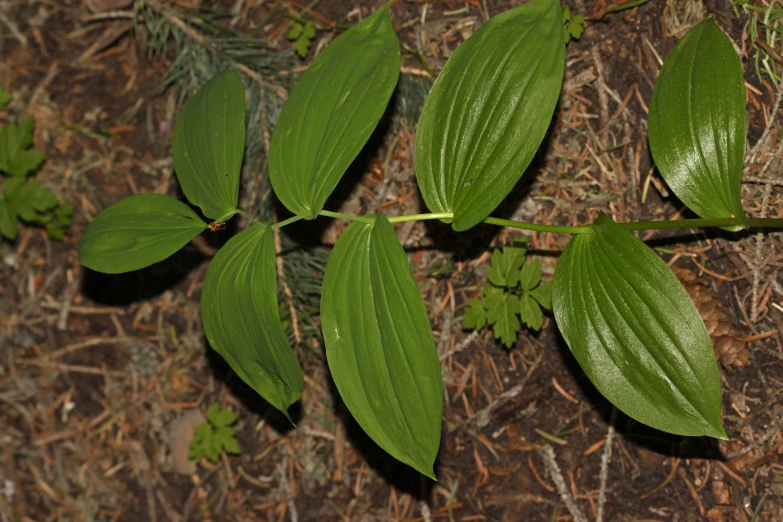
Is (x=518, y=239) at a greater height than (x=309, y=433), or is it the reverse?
(x=518, y=239)

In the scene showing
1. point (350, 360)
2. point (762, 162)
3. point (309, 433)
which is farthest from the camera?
point (309, 433)

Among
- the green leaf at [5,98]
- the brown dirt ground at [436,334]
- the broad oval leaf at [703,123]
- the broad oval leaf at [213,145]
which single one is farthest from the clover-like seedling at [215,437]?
the broad oval leaf at [703,123]

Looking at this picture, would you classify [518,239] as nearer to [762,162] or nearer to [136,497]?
[762,162]

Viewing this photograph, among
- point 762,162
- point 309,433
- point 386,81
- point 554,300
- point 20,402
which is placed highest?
point 386,81

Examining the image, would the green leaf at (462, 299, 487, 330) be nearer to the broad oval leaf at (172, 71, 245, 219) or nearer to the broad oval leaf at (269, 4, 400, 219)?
the broad oval leaf at (269, 4, 400, 219)

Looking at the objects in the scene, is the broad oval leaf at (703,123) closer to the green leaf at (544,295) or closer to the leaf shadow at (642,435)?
the green leaf at (544,295)

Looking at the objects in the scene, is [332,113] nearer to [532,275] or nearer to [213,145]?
[213,145]

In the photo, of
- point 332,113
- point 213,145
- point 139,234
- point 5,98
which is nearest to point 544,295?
point 332,113

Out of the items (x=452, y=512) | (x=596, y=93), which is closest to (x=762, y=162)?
(x=596, y=93)
